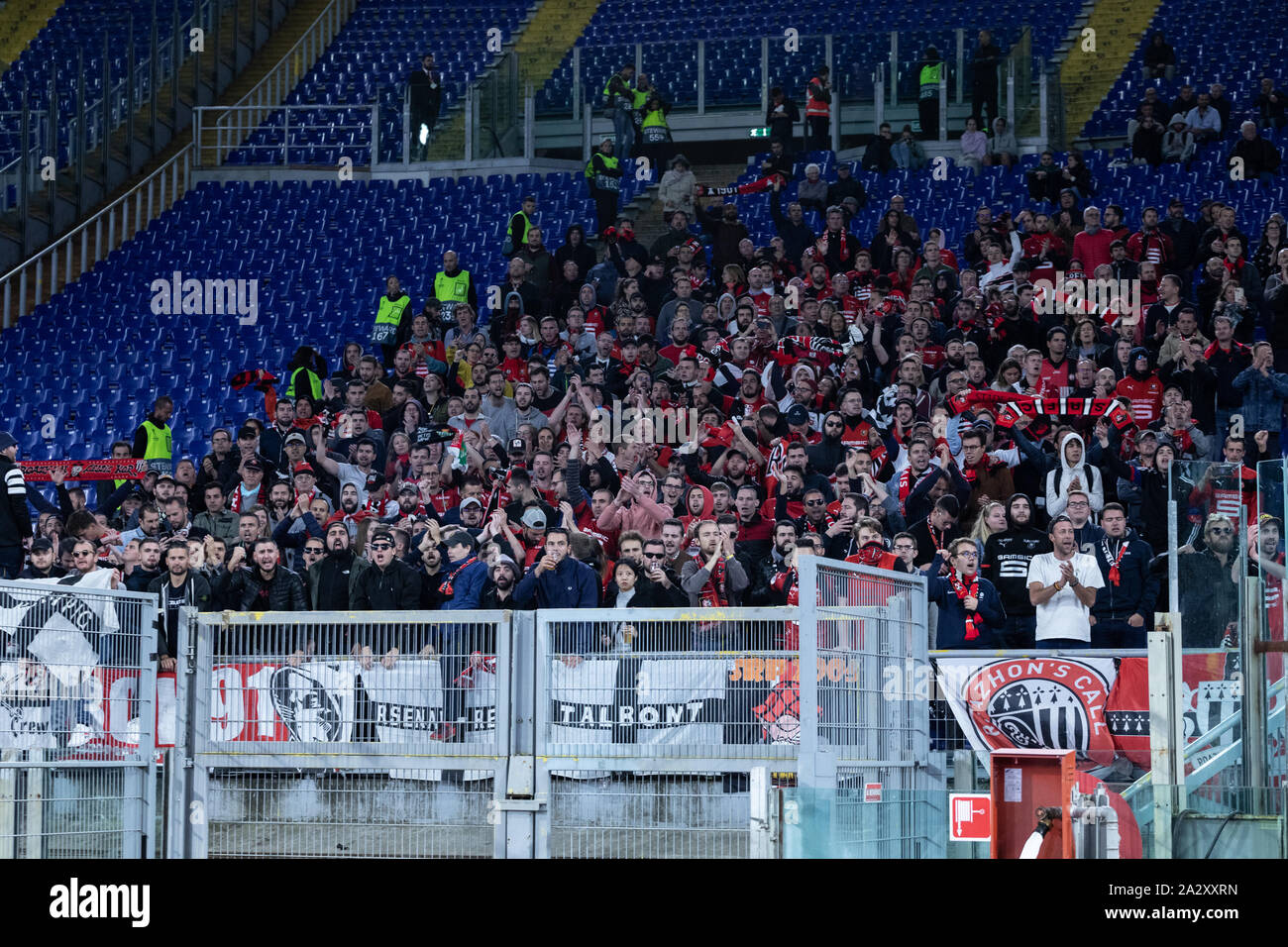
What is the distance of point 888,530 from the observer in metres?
12.5

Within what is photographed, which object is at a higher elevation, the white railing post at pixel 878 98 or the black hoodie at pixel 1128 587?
the white railing post at pixel 878 98

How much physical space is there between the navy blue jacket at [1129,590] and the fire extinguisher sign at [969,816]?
4.05 metres

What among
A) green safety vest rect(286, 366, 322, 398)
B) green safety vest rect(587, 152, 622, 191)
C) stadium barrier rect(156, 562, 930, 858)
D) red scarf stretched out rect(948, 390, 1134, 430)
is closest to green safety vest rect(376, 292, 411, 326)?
green safety vest rect(286, 366, 322, 398)

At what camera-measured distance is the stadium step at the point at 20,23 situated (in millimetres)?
26748

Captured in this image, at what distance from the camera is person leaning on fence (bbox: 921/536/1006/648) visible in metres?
10.1

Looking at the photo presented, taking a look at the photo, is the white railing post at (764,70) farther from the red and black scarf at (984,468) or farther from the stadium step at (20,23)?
the stadium step at (20,23)

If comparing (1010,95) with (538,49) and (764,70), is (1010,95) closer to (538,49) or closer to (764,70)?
(764,70)

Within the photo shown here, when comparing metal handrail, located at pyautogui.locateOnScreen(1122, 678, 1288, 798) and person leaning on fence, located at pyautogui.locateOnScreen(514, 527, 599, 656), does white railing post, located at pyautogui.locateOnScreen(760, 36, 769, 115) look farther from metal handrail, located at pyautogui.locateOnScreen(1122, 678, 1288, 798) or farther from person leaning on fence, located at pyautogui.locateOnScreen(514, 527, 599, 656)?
metal handrail, located at pyautogui.locateOnScreen(1122, 678, 1288, 798)

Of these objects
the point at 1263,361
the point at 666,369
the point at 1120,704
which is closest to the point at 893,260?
the point at 666,369

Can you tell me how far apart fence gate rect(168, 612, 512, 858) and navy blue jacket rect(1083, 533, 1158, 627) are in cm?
425

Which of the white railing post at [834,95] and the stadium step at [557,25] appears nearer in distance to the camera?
the white railing post at [834,95]

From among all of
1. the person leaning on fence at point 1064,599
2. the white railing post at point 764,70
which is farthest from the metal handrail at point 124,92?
the person leaning on fence at point 1064,599

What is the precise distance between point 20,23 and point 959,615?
2184cm
